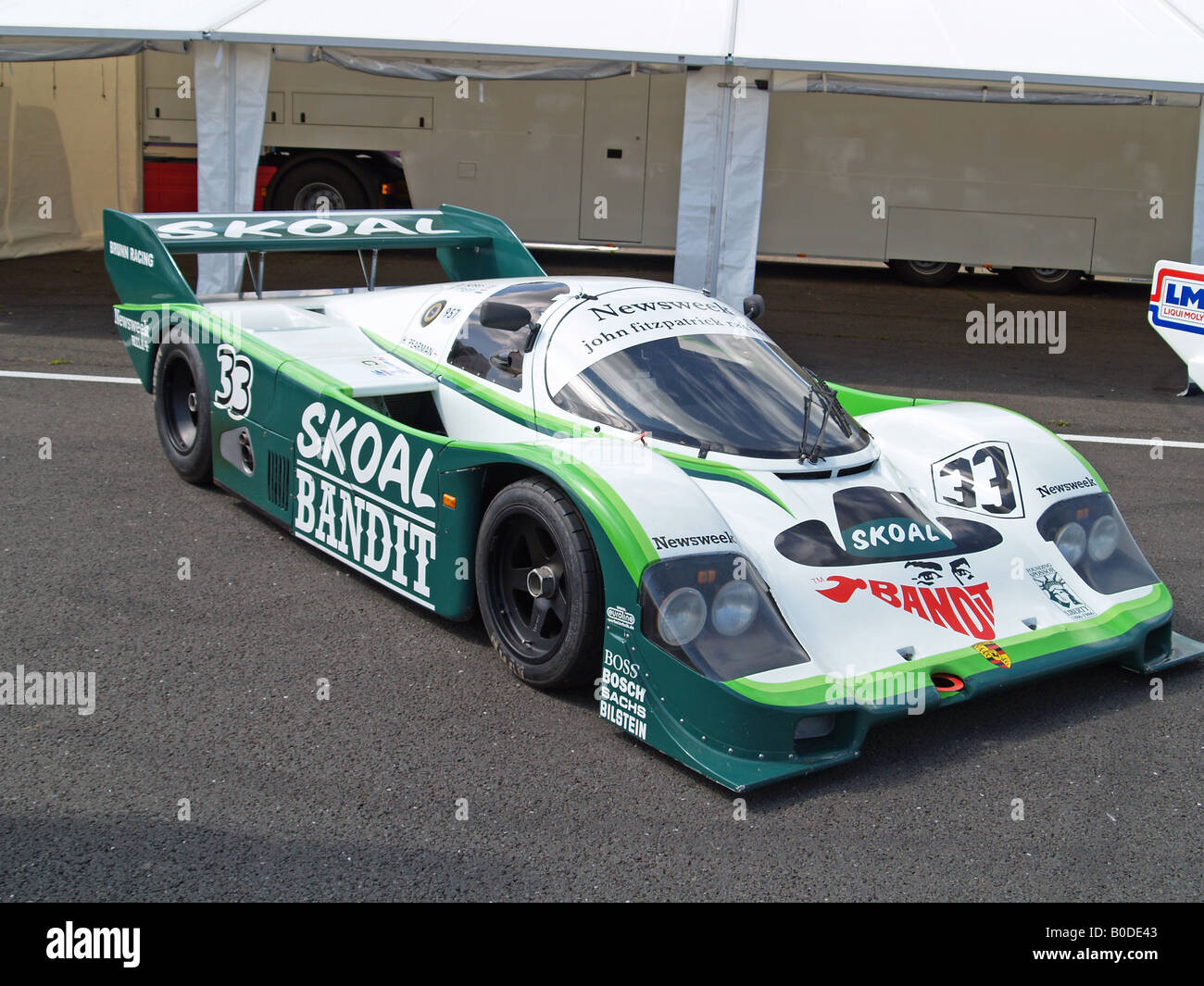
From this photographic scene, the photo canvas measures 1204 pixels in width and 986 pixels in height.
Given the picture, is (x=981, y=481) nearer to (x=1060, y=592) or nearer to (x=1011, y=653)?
(x=1060, y=592)

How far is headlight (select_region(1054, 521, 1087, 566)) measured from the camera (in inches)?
182

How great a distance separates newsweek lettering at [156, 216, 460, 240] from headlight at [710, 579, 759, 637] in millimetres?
4017

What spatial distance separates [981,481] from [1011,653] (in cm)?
94

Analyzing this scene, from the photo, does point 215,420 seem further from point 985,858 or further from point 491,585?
point 985,858

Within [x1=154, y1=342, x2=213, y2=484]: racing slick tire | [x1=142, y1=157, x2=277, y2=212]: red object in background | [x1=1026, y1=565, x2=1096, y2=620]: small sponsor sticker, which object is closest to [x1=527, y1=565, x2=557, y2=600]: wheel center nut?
[x1=1026, y1=565, x2=1096, y2=620]: small sponsor sticker

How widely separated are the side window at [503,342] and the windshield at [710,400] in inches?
7.7

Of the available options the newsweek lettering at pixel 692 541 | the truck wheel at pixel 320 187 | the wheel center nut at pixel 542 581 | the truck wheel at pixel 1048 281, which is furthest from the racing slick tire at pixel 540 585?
the truck wheel at pixel 1048 281

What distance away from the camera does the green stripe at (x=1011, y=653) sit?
3619 millimetres

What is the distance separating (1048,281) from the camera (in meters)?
14.7

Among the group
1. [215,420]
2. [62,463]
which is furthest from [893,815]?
[62,463]

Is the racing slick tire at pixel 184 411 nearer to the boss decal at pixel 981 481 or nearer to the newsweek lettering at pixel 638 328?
the newsweek lettering at pixel 638 328

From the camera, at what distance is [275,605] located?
4867 millimetres

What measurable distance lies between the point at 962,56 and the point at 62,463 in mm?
7045

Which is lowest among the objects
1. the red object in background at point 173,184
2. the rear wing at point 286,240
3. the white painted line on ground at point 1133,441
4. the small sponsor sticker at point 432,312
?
the white painted line on ground at point 1133,441
